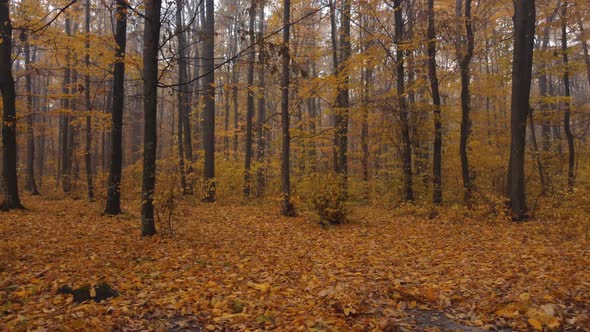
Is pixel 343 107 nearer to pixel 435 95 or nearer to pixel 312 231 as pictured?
pixel 435 95

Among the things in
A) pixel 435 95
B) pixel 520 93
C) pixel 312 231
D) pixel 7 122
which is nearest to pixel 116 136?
pixel 7 122

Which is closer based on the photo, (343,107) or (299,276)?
(299,276)

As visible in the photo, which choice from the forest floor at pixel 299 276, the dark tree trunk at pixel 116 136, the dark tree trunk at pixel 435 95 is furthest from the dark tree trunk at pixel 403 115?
the dark tree trunk at pixel 116 136

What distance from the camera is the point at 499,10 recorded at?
16.2 metres

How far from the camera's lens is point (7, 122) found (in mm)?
10031

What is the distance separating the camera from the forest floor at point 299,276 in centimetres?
377

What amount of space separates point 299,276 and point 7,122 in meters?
9.42

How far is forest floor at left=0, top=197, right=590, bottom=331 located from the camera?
12.4 feet

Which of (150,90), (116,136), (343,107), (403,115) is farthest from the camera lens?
(343,107)

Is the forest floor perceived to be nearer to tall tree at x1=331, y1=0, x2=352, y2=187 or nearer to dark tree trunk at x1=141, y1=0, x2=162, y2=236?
dark tree trunk at x1=141, y1=0, x2=162, y2=236

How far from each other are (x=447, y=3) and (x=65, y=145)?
59.1ft

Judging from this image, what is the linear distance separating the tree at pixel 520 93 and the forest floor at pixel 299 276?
0.80 meters

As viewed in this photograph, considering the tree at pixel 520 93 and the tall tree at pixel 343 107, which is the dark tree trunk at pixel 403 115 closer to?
the tall tree at pixel 343 107

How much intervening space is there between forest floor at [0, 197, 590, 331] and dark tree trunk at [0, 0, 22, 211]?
1397 mm
